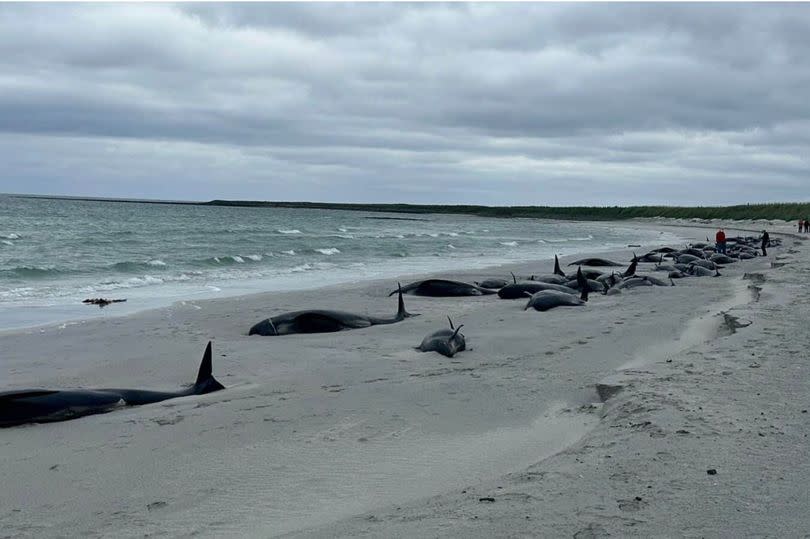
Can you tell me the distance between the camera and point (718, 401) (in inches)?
247

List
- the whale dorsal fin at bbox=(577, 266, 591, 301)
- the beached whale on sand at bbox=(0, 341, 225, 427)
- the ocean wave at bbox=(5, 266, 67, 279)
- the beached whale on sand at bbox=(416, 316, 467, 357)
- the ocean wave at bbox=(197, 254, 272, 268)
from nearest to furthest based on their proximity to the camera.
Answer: the beached whale on sand at bbox=(0, 341, 225, 427) < the beached whale on sand at bbox=(416, 316, 467, 357) < the whale dorsal fin at bbox=(577, 266, 591, 301) < the ocean wave at bbox=(5, 266, 67, 279) < the ocean wave at bbox=(197, 254, 272, 268)

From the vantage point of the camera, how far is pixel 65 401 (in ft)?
22.6

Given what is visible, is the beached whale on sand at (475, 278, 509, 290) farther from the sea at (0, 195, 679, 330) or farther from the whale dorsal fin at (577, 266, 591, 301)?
the sea at (0, 195, 679, 330)

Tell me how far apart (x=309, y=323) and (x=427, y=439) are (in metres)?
6.00

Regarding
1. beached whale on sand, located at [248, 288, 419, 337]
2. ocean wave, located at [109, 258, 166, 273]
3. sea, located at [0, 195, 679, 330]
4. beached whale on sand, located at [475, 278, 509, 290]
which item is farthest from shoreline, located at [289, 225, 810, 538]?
ocean wave, located at [109, 258, 166, 273]

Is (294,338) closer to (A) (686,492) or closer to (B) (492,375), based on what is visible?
(B) (492,375)

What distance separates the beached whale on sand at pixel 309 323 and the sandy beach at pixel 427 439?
604 millimetres

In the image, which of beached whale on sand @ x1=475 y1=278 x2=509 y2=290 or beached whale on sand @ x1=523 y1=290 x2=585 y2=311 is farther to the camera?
beached whale on sand @ x1=475 y1=278 x2=509 y2=290

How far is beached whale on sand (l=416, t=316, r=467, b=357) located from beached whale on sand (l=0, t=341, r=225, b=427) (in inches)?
118

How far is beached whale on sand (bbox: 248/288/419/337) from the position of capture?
37.8 feet

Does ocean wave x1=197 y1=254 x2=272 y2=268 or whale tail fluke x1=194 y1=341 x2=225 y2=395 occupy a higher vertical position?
whale tail fluke x1=194 y1=341 x2=225 y2=395

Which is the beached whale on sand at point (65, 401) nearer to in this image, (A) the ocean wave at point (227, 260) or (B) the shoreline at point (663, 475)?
(B) the shoreline at point (663, 475)

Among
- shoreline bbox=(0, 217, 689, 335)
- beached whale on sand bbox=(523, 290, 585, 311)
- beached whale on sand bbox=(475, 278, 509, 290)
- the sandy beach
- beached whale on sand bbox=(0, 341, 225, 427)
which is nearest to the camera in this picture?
the sandy beach

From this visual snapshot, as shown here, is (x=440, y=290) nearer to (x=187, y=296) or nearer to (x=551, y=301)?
(x=551, y=301)
